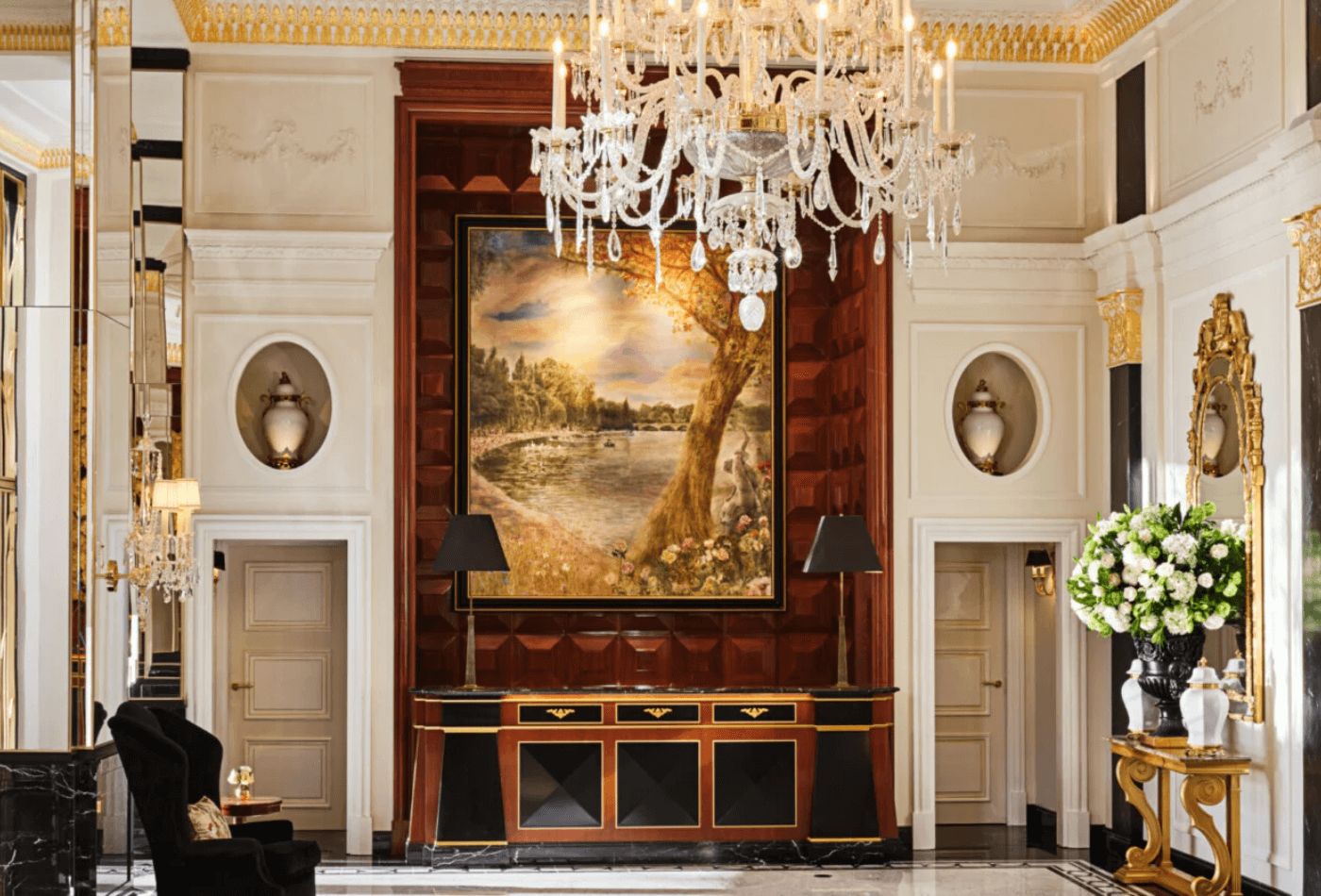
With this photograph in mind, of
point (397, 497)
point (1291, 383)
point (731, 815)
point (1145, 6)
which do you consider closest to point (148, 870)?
point (397, 497)

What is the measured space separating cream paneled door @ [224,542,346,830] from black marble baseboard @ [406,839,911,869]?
1.32 m

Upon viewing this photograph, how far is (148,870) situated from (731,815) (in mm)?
3272

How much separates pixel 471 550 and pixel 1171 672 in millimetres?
3869

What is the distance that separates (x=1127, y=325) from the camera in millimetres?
9750

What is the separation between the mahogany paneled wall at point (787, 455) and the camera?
400 inches

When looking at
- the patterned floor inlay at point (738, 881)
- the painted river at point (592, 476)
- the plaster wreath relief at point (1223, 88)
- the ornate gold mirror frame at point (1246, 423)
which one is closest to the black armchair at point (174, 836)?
the patterned floor inlay at point (738, 881)

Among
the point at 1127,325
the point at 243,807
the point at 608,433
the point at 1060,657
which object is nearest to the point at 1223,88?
the point at 1127,325

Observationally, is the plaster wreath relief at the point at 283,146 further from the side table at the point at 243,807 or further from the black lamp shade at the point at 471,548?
the side table at the point at 243,807

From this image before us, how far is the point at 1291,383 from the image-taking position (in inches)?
307

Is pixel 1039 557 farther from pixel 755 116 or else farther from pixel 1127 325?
pixel 755 116

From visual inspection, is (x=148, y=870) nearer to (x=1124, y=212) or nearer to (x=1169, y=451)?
(x=1169, y=451)

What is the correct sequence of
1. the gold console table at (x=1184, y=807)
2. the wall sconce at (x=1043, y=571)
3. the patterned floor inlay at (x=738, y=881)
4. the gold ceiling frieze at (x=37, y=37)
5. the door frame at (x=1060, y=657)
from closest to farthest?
the gold ceiling frieze at (x=37, y=37) → the gold console table at (x=1184, y=807) → the patterned floor inlay at (x=738, y=881) → the door frame at (x=1060, y=657) → the wall sconce at (x=1043, y=571)

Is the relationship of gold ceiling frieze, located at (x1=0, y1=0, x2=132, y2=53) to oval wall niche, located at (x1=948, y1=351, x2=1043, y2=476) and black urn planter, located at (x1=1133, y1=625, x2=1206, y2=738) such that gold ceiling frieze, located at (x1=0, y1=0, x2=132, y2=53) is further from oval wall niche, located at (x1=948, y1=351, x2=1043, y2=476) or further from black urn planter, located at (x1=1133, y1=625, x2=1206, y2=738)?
black urn planter, located at (x1=1133, y1=625, x2=1206, y2=738)

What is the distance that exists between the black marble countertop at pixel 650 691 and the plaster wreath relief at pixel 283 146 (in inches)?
127
